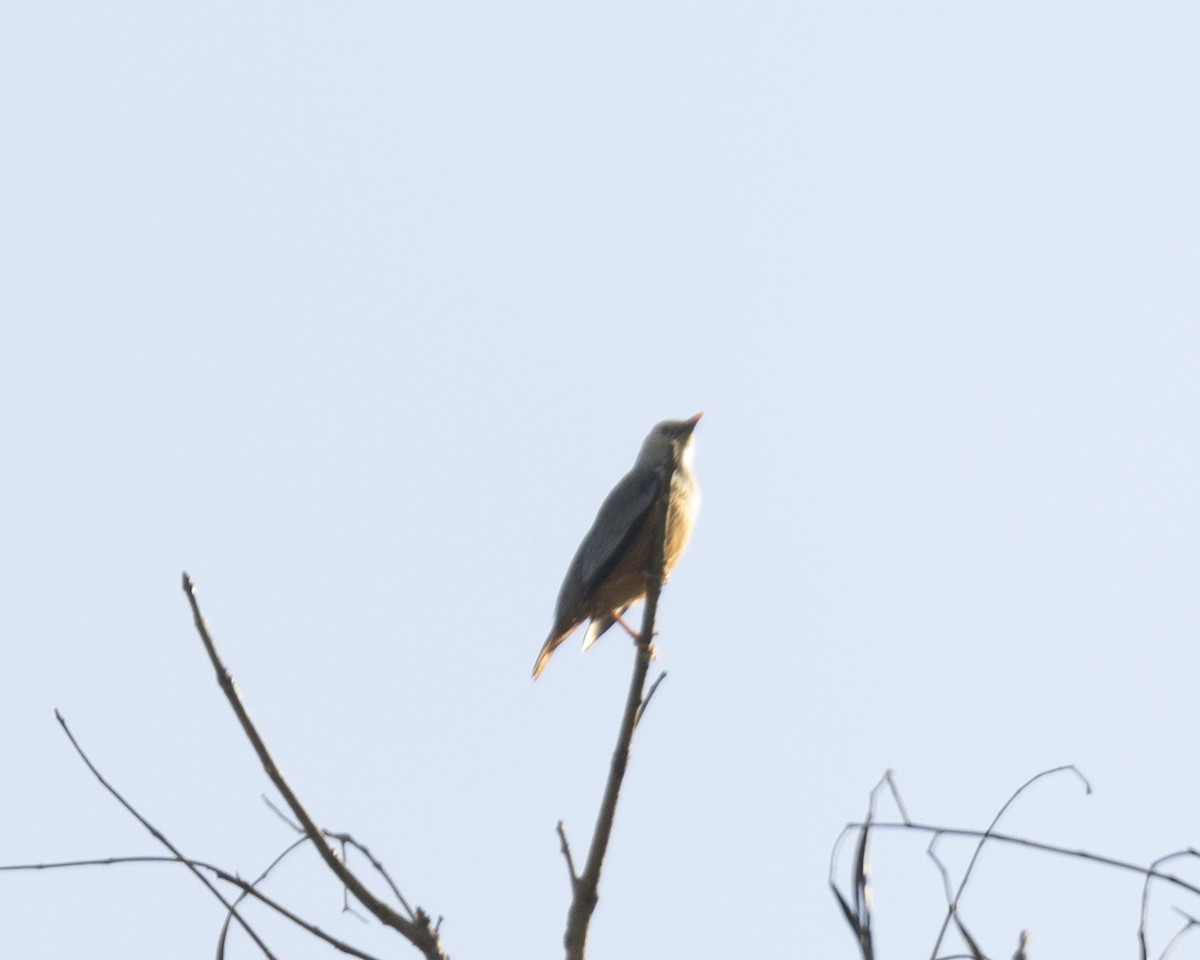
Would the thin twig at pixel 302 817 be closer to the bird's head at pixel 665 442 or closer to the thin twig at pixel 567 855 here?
the thin twig at pixel 567 855

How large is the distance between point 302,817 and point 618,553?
4.36 meters

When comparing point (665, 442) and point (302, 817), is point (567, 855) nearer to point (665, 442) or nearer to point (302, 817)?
point (302, 817)

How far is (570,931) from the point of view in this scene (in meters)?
2.95

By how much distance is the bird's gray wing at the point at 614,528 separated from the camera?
7.11 meters

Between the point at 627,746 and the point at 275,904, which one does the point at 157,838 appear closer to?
the point at 275,904

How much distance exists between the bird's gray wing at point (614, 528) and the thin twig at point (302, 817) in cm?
426

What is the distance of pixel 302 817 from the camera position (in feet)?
9.19

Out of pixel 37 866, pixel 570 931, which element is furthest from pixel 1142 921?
pixel 37 866

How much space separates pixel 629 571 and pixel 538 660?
67 cm

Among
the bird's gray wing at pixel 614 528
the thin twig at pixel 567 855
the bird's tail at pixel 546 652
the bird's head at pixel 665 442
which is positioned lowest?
the thin twig at pixel 567 855

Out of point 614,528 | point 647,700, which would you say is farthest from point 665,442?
point 647,700

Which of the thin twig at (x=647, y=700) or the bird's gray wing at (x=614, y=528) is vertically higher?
the bird's gray wing at (x=614, y=528)

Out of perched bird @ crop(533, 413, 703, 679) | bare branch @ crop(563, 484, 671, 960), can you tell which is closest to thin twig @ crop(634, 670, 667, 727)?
bare branch @ crop(563, 484, 671, 960)

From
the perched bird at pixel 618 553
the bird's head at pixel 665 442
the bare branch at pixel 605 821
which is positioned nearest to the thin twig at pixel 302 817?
the bare branch at pixel 605 821
